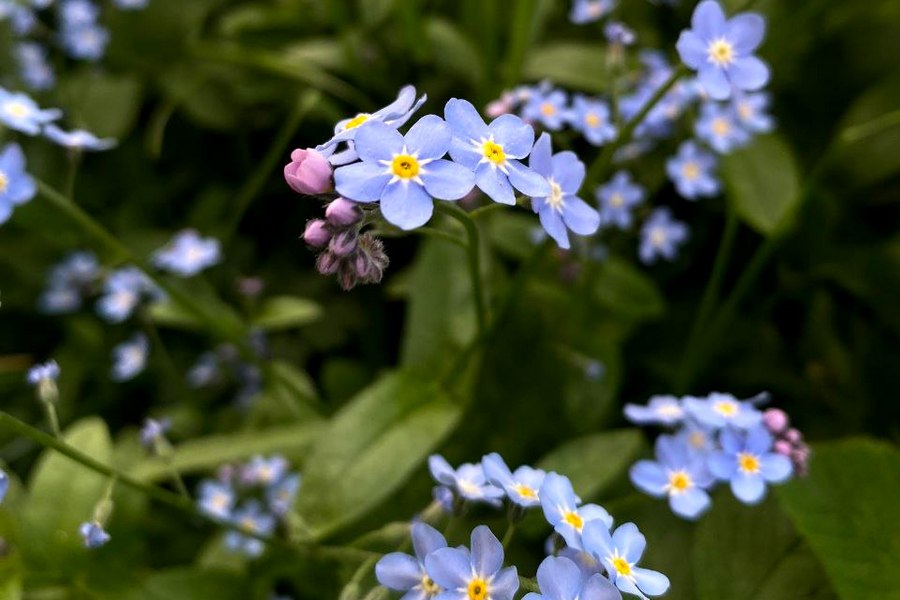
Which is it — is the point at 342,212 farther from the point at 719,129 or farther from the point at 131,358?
the point at 131,358

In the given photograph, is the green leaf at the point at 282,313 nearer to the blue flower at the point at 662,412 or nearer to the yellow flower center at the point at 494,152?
the blue flower at the point at 662,412

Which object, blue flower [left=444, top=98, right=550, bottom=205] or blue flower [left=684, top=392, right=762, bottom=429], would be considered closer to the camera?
blue flower [left=444, top=98, right=550, bottom=205]

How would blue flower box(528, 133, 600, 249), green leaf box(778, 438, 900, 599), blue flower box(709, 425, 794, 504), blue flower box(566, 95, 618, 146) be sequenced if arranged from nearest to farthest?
blue flower box(528, 133, 600, 249) < blue flower box(709, 425, 794, 504) < green leaf box(778, 438, 900, 599) < blue flower box(566, 95, 618, 146)

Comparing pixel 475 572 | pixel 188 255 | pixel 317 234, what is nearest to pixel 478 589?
pixel 475 572

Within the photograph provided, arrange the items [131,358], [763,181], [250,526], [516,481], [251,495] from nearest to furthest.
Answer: [516,481]
[250,526]
[251,495]
[763,181]
[131,358]

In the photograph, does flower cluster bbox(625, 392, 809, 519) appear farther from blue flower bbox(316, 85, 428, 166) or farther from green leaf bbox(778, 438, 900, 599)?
blue flower bbox(316, 85, 428, 166)

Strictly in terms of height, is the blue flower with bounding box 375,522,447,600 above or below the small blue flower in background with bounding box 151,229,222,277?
above

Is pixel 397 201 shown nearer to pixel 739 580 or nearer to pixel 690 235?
pixel 739 580

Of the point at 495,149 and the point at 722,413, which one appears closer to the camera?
the point at 495,149

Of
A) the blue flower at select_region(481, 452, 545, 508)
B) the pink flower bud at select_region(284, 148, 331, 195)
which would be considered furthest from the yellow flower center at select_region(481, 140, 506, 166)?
the blue flower at select_region(481, 452, 545, 508)
